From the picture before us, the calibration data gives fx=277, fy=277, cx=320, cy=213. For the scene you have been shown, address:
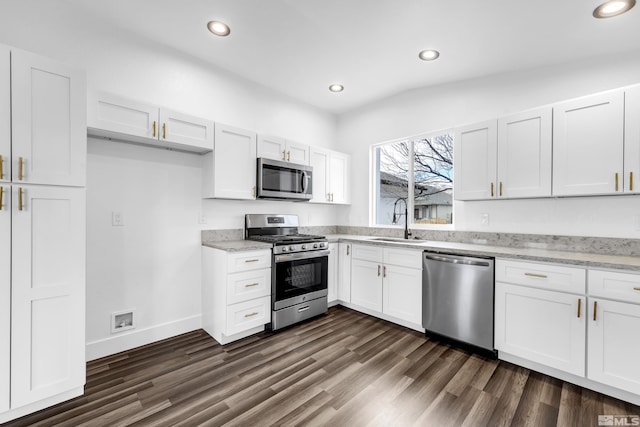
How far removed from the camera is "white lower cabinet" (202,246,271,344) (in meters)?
2.60

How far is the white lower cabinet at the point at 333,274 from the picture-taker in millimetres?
3570

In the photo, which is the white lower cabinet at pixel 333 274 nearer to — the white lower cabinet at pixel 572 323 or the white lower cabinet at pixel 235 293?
the white lower cabinet at pixel 235 293

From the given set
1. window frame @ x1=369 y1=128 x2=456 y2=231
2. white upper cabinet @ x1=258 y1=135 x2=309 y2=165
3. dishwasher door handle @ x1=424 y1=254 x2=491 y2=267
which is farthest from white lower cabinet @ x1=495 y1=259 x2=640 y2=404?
white upper cabinet @ x1=258 y1=135 x2=309 y2=165

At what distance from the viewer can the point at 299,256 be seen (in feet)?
10.1

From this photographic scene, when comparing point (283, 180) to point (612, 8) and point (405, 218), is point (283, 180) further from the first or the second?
point (612, 8)

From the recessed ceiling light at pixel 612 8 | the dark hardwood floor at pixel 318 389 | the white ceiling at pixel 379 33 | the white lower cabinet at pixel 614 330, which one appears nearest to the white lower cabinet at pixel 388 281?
the dark hardwood floor at pixel 318 389

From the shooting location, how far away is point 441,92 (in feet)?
11.0

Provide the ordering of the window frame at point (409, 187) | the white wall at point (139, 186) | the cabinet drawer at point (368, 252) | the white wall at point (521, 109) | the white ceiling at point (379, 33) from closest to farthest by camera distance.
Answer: the white ceiling at point (379, 33) < the white wall at point (139, 186) < the white wall at point (521, 109) < the cabinet drawer at point (368, 252) < the window frame at point (409, 187)

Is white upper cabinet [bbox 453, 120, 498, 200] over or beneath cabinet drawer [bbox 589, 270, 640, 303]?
over

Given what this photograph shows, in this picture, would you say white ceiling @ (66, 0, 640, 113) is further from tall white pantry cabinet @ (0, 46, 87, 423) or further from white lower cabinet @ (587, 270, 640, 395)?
white lower cabinet @ (587, 270, 640, 395)

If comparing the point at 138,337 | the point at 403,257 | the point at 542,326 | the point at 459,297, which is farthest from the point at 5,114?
A: the point at 542,326

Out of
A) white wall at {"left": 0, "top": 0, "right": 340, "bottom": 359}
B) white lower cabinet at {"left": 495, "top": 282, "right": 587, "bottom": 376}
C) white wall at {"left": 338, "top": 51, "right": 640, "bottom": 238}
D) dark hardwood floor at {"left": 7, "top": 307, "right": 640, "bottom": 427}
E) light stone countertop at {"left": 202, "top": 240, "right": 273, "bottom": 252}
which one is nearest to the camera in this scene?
dark hardwood floor at {"left": 7, "top": 307, "right": 640, "bottom": 427}

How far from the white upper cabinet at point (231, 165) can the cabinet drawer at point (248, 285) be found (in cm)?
83

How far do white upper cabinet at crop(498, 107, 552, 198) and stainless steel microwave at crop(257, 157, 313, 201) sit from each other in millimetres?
2091
